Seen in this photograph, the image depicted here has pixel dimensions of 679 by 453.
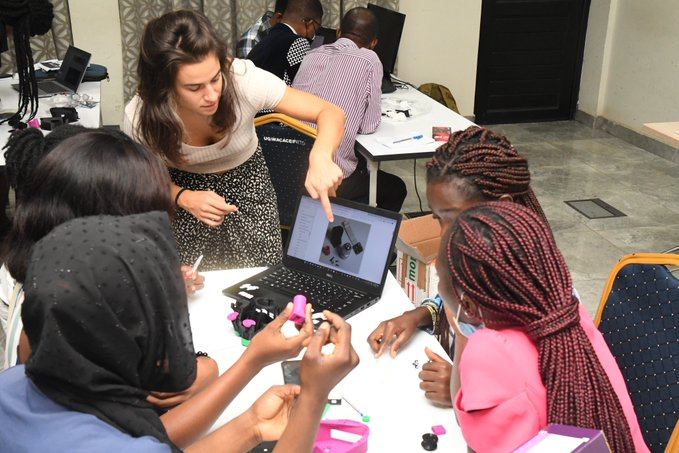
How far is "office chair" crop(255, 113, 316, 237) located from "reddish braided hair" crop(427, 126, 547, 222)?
0.97m

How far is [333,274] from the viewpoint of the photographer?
70.2 inches

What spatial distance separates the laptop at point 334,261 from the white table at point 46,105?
5.84 feet

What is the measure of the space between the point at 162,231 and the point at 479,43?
506 cm

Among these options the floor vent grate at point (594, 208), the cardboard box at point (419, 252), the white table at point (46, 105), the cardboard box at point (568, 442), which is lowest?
the floor vent grate at point (594, 208)

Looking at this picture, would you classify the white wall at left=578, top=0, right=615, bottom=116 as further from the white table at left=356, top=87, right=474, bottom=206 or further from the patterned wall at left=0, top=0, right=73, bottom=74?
the patterned wall at left=0, top=0, right=73, bottom=74

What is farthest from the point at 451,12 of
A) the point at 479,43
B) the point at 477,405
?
the point at 477,405

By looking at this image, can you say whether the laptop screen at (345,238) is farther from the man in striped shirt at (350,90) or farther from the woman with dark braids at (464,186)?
the man in striped shirt at (350,90)

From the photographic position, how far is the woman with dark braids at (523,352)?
106cm

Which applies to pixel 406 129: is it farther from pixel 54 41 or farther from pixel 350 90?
pixel 54 41

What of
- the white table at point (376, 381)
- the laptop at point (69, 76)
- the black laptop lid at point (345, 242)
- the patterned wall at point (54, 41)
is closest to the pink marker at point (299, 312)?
the white table at point (376, 381)

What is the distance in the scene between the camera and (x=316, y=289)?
5.73ft

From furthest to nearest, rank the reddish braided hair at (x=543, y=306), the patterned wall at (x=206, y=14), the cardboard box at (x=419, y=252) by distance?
1. the patterned wall at (x=206, y=14)
2. the cardboard box at (x=419, y=252)
3. the reddish braided hair at (x=543, y=306)

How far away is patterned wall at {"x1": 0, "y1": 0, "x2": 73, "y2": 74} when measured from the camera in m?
4.62

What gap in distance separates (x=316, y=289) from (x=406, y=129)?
6.03 ft
